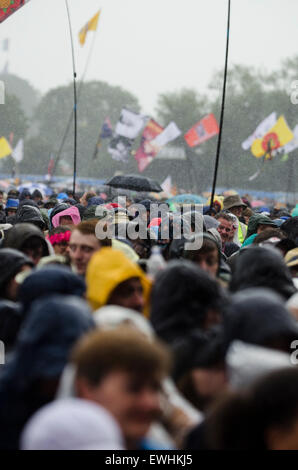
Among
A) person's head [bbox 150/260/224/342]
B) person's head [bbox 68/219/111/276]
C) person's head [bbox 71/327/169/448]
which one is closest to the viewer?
person's head [bbox 71/327/169/448]

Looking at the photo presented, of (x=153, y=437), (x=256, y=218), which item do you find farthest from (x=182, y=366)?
(x=256, y=218)

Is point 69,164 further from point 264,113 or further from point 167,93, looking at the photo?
point 264,113

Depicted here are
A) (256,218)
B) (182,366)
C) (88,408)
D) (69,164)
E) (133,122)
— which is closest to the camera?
(88,408)

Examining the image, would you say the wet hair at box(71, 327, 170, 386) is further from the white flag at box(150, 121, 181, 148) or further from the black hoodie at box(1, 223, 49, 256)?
the white flag at box(150, 121, 181, 148)

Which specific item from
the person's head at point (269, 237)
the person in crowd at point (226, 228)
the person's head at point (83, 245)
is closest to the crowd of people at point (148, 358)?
the person's head at point (83, 245)

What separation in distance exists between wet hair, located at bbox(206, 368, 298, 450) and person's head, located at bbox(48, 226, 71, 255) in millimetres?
3452

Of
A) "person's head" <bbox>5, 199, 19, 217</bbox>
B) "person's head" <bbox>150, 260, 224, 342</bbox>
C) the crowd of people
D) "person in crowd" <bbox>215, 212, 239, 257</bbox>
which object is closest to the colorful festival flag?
"person's head" <bbox>5, 199, 19, 217</bbox>

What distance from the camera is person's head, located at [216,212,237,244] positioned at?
27.6 ft

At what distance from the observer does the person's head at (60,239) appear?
6004mm

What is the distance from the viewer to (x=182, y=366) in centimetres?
316

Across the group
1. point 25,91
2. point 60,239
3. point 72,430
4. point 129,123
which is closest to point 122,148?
point 129,123

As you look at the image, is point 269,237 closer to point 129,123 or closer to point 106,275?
point 106,275

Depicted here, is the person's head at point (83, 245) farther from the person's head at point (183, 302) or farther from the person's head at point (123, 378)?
the person's head at point (123, 378)
